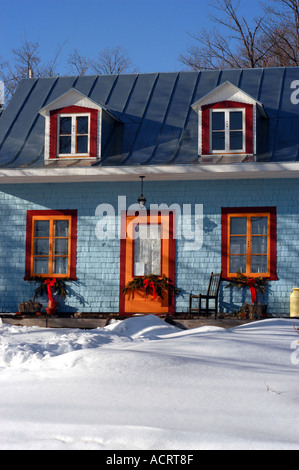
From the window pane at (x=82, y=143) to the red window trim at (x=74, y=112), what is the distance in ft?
0.61

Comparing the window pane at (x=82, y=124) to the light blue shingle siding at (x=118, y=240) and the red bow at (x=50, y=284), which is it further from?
the red bow at (x=50, y=284)

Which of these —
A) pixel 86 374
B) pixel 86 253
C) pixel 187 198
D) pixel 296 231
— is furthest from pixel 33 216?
pixel 86 374

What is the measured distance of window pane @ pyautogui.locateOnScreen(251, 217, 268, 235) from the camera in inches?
488

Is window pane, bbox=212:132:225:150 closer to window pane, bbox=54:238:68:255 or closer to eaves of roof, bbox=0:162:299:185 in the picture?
eaves of roof, bbox=0:162:299:185

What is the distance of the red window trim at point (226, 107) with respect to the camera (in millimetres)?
12383

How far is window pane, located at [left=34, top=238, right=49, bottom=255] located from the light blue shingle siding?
27cm

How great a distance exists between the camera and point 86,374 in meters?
5.02

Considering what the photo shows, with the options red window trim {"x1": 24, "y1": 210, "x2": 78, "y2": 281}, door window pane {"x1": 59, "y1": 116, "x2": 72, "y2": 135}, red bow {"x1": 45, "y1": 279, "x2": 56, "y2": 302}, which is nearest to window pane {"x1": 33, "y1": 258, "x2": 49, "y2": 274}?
red window trim {"x1": 24, "y1": 210, "x2": 78, "y2": 281}

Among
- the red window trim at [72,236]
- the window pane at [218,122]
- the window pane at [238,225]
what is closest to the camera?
the window pane at [238,225]

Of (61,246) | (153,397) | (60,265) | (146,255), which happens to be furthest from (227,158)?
(153,397)

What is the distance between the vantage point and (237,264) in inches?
489

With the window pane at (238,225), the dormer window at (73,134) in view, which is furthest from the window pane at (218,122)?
the dormer window at (73,134)

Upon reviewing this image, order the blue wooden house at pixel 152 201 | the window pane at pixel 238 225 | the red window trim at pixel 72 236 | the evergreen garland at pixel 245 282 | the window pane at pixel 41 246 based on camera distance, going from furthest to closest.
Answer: the window pane at pixel 41 246
the red window trim at pixel 72 236
the window pane at pixel 238 225
the blue wooden house at pixel 152 201
the evergreen garland at pixel 245 282
